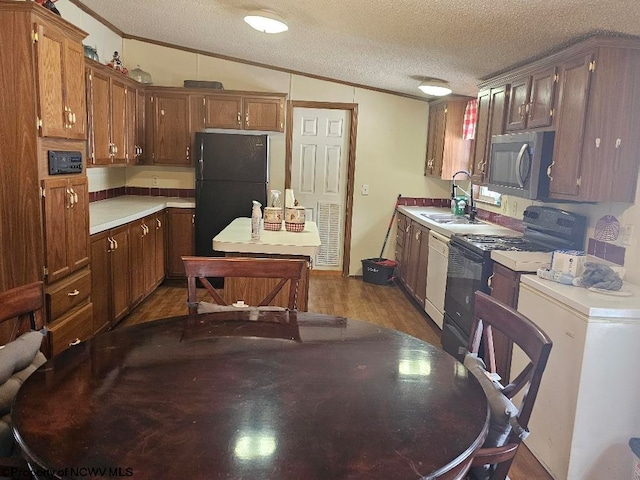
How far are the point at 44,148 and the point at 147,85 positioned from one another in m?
2.90

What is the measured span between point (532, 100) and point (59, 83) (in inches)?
109

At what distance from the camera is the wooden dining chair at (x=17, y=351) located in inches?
53.2

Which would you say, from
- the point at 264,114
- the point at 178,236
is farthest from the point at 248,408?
the point at 264,114

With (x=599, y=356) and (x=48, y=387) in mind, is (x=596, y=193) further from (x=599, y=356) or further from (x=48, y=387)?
(x=48, y=387)

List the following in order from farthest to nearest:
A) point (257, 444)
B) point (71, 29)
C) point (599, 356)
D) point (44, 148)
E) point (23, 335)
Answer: point (71, 29), point (44, 148), point (599, 356), point (23, 335), point (257, 444)

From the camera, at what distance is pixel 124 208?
15.0 feet

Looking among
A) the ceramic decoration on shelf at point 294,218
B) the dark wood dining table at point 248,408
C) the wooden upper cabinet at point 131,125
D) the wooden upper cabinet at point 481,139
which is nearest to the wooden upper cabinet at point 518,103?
the wooden upper cabinet at point 481,139

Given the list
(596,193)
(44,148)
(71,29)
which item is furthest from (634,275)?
(71,29)

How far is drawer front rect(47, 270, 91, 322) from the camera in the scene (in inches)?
107

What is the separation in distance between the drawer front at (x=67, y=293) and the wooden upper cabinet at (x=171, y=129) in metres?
2.40

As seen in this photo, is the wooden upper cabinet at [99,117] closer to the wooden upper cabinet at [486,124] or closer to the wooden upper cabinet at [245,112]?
the wooden upper cabinet at [245,112]

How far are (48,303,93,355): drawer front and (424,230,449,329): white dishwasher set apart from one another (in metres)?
2.58

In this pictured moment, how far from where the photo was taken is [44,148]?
2574 mm

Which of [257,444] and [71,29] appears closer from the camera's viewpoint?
[257,444]
